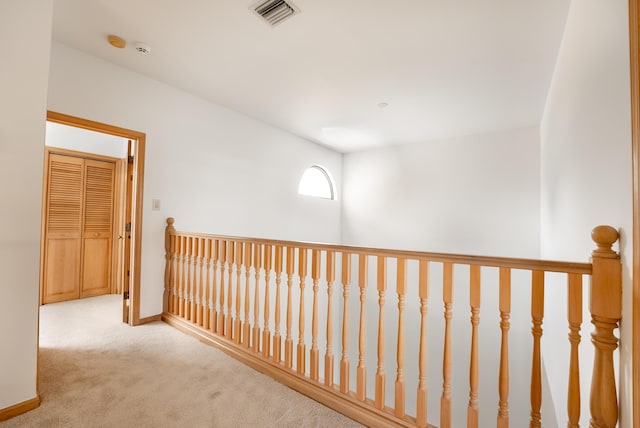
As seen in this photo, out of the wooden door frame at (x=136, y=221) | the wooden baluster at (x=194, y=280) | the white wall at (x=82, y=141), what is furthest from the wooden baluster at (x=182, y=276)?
the white wall at (x=82, y=141)

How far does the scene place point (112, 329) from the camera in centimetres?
272

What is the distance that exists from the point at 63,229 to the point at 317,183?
371 cm

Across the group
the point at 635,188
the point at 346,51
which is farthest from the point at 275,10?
the point at 635,188

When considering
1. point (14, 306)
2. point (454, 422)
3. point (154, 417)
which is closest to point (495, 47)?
point (154, 417)

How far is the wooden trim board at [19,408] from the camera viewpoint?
1485 millimetres

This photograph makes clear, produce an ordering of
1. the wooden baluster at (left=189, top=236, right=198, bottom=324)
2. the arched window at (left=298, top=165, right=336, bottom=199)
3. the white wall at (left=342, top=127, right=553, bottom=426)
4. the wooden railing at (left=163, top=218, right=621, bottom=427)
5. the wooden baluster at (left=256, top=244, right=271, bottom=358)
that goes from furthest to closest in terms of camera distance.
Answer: the arched window at (left=298, top=165, right=336, bottom=199) → the white wall at (left=342, top=127, right=553, bottom=426) → the wooden baluster at (left=189, top=236, right=198, bottom=324) → the wooden baluster at (left=256, top=244, right=271, bottom=358) → the wooden railing at (left=163, top=218, right=621, bottom=427)

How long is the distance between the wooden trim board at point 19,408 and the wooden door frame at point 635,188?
8.53ft

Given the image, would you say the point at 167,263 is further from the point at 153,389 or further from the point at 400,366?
the point at 400,366

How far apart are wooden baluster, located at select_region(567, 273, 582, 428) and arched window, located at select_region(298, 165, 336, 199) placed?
403cm

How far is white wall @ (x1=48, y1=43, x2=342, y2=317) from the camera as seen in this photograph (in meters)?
2.54

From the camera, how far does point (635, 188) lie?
36.4 inches

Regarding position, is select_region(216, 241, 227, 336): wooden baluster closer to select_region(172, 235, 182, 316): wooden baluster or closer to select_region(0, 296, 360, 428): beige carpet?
select_region(0, 296, 360, 428): beige carpet

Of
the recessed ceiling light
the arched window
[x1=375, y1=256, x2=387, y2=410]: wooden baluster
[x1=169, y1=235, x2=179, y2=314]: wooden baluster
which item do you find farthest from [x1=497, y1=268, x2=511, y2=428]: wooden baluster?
the arched window

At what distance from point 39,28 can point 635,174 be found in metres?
2.75
